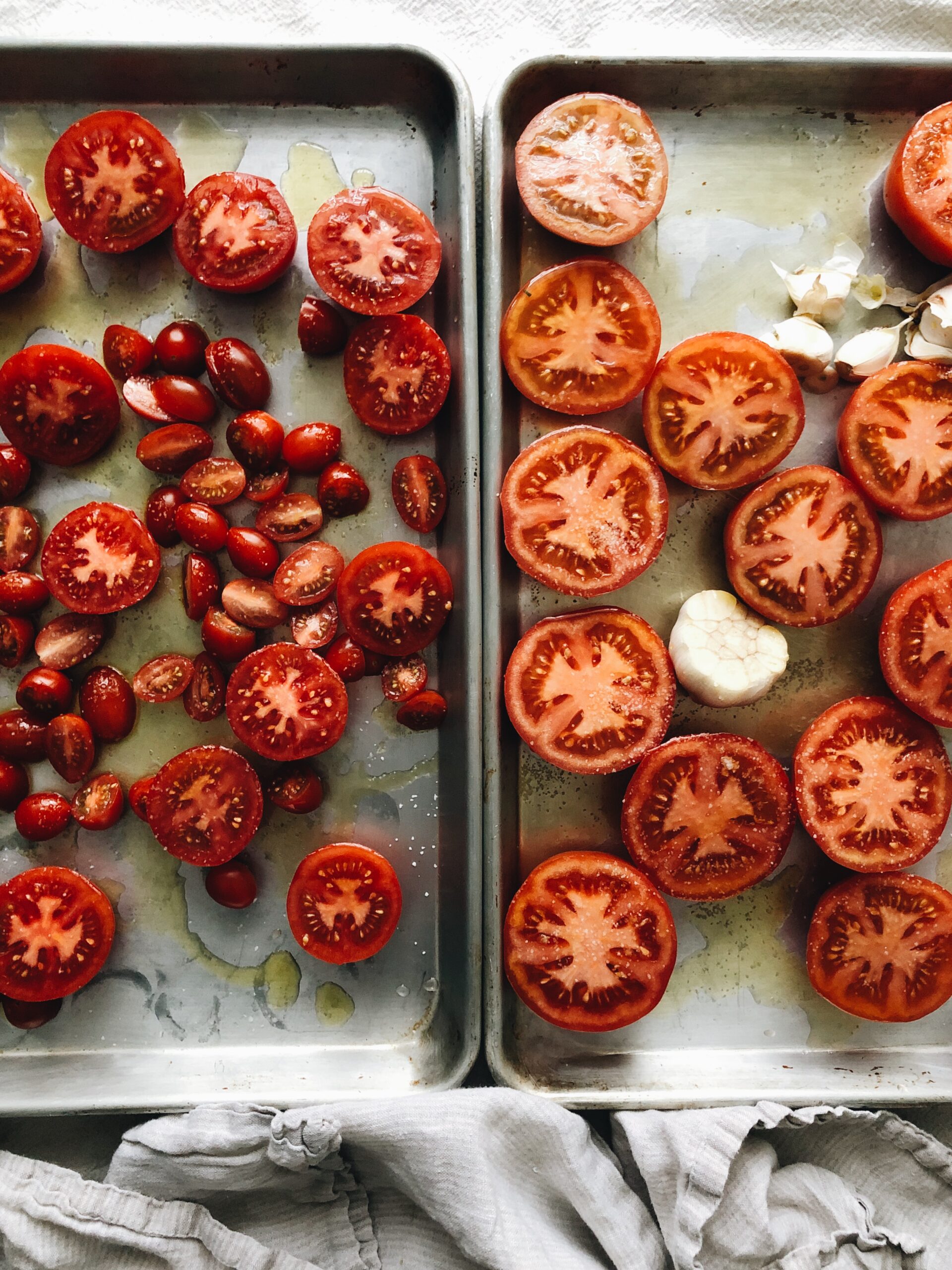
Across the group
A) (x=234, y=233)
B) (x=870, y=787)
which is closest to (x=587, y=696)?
(x=870, y=787)

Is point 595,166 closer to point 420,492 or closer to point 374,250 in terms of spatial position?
point 374,250

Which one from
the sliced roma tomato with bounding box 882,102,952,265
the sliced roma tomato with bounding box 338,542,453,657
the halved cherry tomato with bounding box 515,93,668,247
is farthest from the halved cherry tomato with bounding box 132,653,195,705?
the sliced roma tomato with bounding box 882,102,952,265

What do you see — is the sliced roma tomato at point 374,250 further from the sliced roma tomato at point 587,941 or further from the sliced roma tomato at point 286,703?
the sliced roma tomato at point 587,941

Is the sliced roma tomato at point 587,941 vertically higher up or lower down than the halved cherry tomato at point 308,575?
lower down

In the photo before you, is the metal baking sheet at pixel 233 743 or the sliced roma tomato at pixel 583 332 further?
the metal baking sheet at pixel 233 743

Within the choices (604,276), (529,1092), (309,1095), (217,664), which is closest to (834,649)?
(604,276)

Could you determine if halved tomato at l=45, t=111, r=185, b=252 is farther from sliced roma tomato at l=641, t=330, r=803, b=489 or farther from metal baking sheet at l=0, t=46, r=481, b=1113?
sliced roma tomato at l=641, t=330, r=803, b=489

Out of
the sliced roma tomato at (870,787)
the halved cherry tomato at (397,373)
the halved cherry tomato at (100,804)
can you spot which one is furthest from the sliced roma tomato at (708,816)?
the halved cherry tomato at (100,804)
